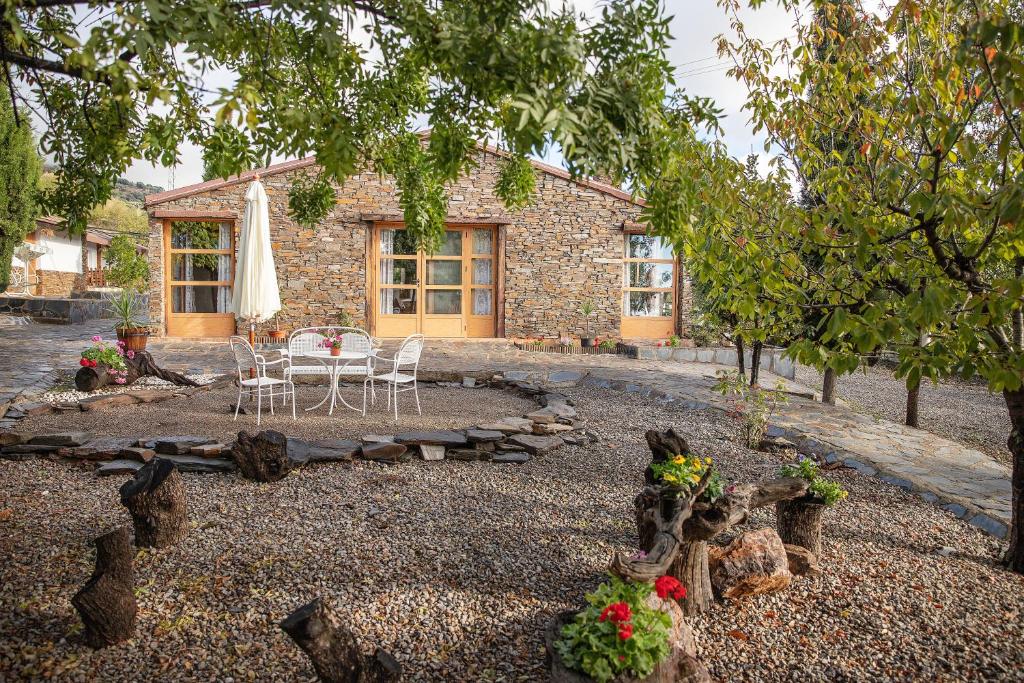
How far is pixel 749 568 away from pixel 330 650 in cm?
193

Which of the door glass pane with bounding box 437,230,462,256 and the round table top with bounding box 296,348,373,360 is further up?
the door glass pane with bounding box 437,230,462,256

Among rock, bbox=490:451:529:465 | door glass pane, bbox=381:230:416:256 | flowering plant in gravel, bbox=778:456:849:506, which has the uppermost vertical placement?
door glass pane, bbox=381:230:416:256

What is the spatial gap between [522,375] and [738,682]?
7.08 meters

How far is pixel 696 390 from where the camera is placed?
8.83 meters

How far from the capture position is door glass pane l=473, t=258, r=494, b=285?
1445cm

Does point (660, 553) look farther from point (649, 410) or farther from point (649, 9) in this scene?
point (649, 410)

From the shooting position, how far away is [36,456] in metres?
5.05

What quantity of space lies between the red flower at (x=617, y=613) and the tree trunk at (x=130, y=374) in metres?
7.33

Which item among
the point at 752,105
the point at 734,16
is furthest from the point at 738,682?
the point at 734,16

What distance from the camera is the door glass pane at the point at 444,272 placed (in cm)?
1435

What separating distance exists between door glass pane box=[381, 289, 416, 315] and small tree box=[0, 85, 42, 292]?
7.56 metres

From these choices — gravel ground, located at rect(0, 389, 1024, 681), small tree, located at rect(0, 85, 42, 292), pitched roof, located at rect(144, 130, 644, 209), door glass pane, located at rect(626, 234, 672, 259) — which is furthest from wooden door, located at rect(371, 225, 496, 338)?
gravel ground, located at rect(0, 389, 1024, 681)

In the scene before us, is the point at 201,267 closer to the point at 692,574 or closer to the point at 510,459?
the point at 510,459

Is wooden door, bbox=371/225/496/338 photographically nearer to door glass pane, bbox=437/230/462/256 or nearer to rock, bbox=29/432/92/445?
door glass pane, bbox=437/230/462/256
